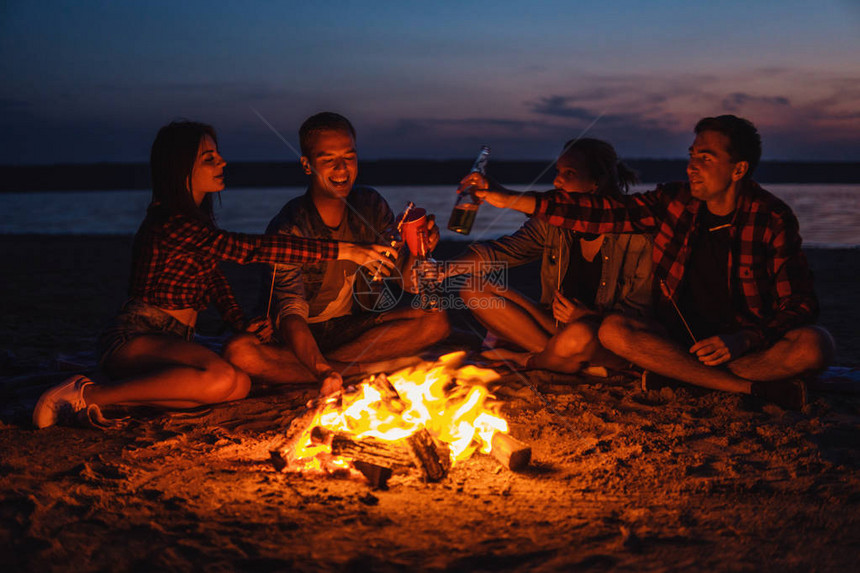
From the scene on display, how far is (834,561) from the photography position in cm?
236

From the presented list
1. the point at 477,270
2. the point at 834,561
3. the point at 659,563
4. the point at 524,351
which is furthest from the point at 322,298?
the point at 834,561

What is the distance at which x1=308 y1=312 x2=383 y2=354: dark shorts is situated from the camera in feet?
16.1

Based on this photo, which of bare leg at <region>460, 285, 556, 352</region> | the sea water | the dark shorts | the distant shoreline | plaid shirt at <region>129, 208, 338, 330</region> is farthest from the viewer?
the distant shoreline

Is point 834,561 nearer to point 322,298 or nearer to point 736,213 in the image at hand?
point 736,213

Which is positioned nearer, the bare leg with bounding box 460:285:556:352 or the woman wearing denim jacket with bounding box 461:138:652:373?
the woman wearing denim jacket with bounding box 461:138:652:373

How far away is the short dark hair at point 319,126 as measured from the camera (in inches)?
182

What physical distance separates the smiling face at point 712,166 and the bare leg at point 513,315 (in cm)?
148

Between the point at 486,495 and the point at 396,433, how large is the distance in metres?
0.50

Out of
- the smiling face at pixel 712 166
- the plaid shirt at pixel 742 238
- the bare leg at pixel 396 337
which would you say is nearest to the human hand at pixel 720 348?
the plaid shirt at pixel 742 238

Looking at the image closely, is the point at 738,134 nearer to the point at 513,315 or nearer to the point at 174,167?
the point at 513,315

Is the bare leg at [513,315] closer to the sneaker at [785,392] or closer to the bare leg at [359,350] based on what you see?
the bare leg at [359,350]

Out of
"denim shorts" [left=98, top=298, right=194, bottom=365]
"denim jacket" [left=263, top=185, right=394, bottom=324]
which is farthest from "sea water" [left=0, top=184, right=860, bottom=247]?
"denim shorts" [left=98, top=298, right=194, bottom=365]

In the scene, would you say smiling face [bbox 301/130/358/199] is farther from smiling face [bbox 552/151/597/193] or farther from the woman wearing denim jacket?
smiling face [bbox 552/151/597/193]

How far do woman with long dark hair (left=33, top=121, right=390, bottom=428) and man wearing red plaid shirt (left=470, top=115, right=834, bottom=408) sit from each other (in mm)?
1535
